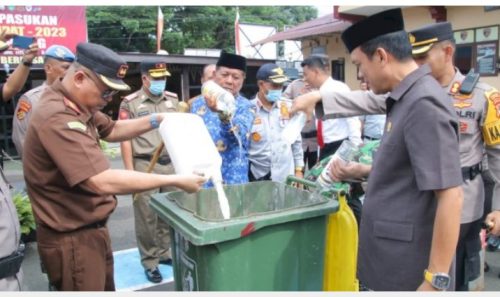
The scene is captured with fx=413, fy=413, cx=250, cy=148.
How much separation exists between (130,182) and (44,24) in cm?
975

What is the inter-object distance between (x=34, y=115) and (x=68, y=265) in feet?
2.39

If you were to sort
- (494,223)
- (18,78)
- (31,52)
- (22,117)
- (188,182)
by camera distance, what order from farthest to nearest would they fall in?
(22,117) < (31,52) < (18,78) < (494,223) < (188,182)

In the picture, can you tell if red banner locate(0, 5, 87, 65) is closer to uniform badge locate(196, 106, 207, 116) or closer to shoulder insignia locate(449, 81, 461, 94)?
uniform badge locate(196, 106, 207, 116)

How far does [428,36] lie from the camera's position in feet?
7.03

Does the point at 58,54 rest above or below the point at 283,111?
above

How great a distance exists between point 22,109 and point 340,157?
9.20 ft

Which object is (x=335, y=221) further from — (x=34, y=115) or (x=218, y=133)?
(x=34, y=115)

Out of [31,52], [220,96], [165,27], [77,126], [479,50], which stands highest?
[165,27]

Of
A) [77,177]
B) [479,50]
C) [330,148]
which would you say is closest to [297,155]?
[330,148]

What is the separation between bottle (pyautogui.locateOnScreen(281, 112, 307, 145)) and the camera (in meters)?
2.61

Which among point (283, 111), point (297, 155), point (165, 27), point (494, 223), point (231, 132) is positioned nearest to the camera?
point (494, 223)

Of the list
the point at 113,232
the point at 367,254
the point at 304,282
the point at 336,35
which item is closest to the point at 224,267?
the point at 304,282

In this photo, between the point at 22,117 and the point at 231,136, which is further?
the point at 22,117

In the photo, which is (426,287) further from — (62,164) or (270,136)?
(270,136)
